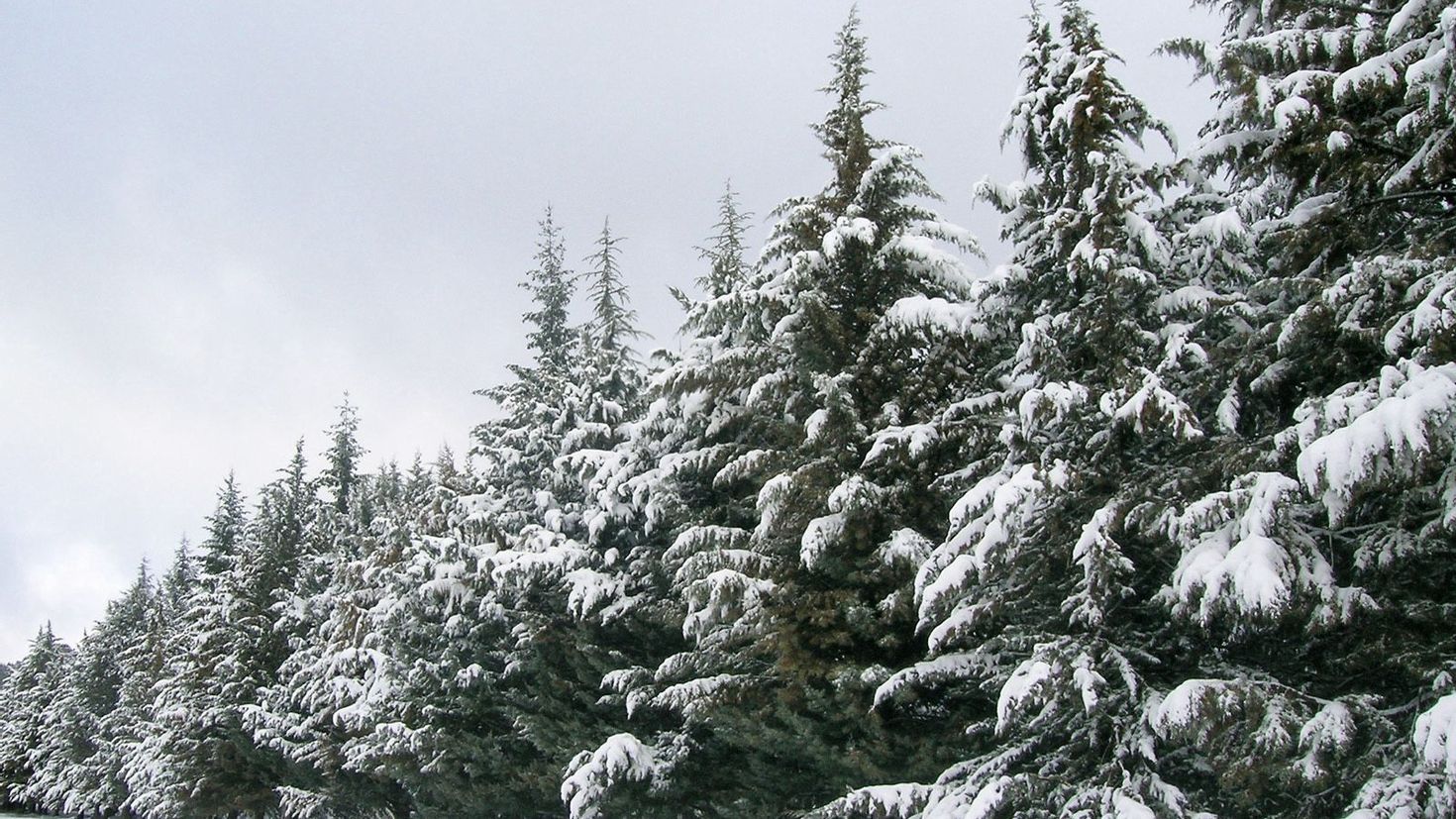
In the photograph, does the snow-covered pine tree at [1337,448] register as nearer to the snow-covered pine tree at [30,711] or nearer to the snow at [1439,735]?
the snow at [1439,735]

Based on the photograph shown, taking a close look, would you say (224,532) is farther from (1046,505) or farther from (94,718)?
(1046,505)

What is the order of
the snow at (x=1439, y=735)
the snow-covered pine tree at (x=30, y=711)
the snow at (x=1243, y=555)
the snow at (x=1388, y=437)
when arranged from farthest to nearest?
the snow-covered pine tree at (x=30, y=711), the snow at (x=1243, y=555), the snow at (x=1388, y=437), the snow at (x=1439, y=735)

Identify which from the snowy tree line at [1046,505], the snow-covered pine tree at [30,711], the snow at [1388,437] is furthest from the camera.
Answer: the snow-covered pine tree at [30,711]

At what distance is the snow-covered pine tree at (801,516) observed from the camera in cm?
1218

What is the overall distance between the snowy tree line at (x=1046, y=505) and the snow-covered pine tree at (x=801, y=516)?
7cm

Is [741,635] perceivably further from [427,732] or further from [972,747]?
[427,732]

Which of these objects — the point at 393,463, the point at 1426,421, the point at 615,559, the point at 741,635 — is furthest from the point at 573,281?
the point at 393,463

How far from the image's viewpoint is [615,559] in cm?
1862

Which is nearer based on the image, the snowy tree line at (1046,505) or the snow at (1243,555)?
the snow at (1243,555)

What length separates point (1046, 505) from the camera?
10.4 metres

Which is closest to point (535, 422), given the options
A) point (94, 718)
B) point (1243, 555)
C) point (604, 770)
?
point (604, 770)

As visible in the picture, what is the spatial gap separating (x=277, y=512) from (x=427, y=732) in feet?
59.5

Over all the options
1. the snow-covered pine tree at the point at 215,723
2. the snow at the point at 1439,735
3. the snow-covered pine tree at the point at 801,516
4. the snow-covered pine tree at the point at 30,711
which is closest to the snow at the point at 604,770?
the snow-covered pine tree at the point at 801,516

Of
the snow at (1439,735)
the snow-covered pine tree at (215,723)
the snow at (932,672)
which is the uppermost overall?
the snow-covered pine tree at (215,723)
